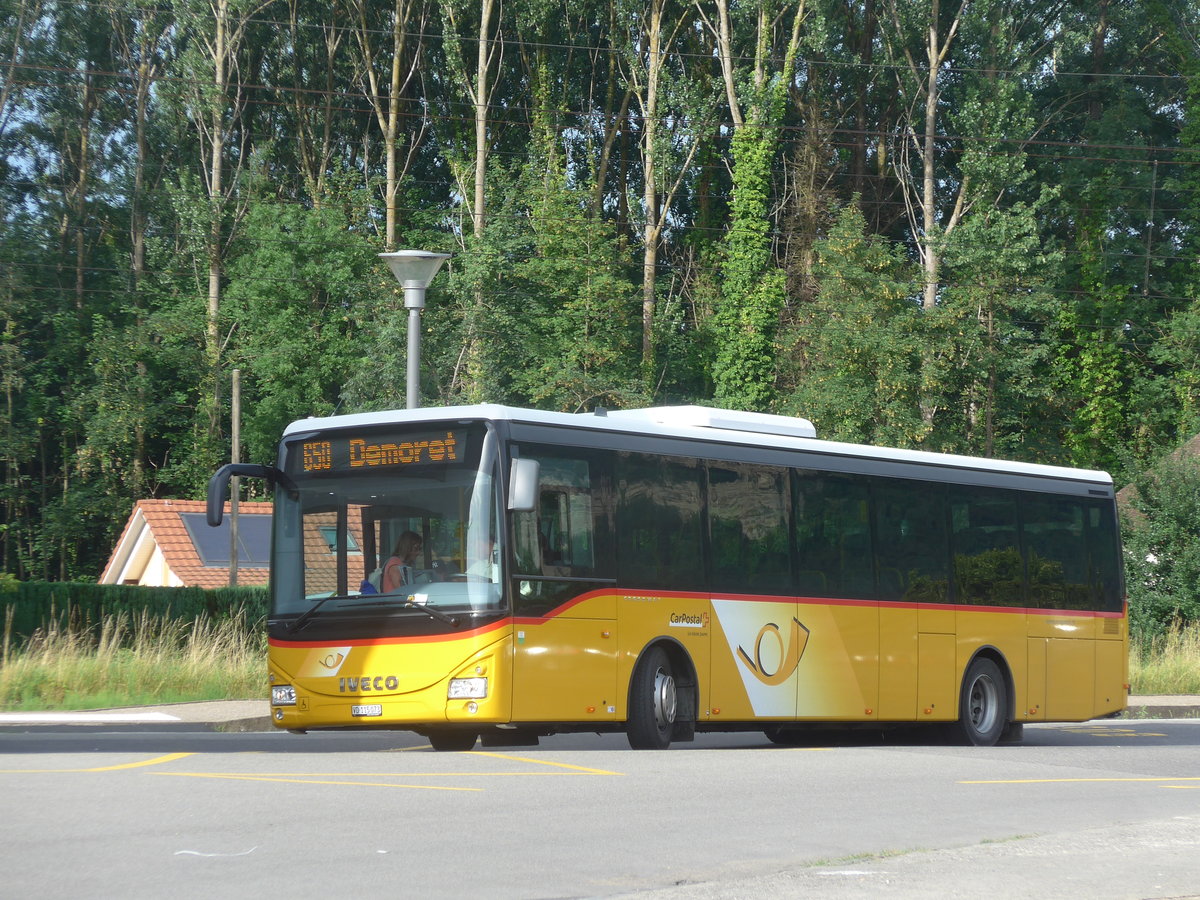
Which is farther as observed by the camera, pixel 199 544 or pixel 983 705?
pixel 199 544

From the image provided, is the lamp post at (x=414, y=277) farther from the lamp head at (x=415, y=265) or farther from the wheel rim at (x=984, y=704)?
the wheel rim at (x=984, y=704)

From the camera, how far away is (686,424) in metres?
16.6

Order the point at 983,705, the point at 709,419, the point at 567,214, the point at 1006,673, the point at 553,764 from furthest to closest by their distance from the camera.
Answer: the point at 567,214 → the point at 1006,673 → the point at 983,705 → the point at 709,419 → the point at 553,764

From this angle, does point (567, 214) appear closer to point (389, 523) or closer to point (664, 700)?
point (664, 700)

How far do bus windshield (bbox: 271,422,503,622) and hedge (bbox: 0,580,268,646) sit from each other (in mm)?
18675

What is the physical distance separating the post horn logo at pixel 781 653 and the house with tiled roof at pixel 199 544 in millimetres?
29037

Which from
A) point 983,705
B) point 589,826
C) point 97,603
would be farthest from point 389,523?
point 97,603

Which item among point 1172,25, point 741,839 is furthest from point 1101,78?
point 741,839

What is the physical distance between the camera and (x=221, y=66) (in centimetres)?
5812

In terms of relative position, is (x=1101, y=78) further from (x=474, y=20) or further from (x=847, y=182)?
(x=474, y=20)

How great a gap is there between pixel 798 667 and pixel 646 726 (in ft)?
7.83

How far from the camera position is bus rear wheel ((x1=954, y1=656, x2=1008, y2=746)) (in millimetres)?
19391

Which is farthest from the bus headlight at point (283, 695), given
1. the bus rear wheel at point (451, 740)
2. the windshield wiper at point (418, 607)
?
the bus rear wheel at point (451, 740)

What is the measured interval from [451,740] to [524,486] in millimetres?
3672
